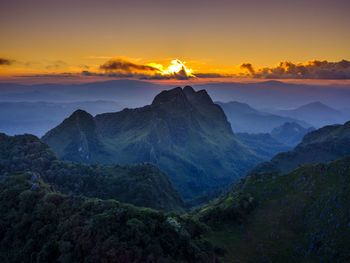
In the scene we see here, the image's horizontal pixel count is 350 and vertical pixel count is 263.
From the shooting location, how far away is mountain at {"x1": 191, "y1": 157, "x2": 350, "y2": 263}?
62.3 metres

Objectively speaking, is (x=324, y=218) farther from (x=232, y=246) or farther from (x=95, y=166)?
(x=95, y=166)

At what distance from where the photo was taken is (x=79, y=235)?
50219 mm

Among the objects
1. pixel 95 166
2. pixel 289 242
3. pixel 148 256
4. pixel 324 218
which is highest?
pixel 148 256

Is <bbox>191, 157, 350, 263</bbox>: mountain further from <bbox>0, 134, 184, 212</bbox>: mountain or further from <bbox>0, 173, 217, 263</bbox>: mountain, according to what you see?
<bbox>0, 134, 184, 212</bbox>: mountain

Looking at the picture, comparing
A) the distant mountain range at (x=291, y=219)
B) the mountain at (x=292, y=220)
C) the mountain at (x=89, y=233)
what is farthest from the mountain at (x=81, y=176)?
the distant mountain range at (x=291, y=219)

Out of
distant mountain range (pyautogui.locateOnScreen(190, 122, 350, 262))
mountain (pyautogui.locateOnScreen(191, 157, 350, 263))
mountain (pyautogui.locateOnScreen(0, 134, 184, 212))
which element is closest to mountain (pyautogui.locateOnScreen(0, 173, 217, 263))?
distant mountain range (pyautogui.locateOnScreen(190, 122, 350, 262))

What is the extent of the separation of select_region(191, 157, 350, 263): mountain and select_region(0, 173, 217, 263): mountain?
446 inches

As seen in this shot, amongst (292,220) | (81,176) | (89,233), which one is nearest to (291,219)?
(292,220)

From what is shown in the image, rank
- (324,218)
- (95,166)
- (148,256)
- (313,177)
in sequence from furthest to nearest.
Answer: (95,166), (313,177), (324,218), (148,256)

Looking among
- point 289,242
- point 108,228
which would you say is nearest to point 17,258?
point 108,228

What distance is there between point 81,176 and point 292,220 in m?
113

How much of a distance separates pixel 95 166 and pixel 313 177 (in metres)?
131

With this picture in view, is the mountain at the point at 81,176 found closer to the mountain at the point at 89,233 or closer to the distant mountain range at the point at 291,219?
the mountain at the point at 89,233

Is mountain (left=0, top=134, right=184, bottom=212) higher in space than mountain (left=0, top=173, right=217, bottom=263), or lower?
lower
